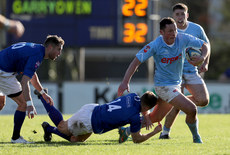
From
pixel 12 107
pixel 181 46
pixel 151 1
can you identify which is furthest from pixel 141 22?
pixel 181 46

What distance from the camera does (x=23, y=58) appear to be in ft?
25.0

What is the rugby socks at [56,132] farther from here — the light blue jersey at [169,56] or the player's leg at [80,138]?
the light blue jersey at [169,56]

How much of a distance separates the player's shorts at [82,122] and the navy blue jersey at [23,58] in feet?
2.97

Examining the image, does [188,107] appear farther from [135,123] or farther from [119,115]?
[119,115]

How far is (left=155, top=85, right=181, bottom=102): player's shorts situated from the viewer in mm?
7659

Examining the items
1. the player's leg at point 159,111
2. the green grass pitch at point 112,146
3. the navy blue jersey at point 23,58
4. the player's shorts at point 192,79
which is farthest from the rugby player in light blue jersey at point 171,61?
the navy blue jersey at point 23,58

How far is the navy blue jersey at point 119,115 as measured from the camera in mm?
7355

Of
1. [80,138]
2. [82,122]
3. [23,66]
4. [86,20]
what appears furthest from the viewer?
[86,20]

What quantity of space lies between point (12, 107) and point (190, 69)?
29.2 ft

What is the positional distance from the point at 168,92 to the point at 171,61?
0.46m

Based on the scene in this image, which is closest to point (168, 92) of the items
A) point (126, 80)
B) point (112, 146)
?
point (126, 80)

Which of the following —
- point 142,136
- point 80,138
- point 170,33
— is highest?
point 170,33

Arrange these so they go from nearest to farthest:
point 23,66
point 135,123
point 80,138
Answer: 1. point 135,123
2. point 23,66
3. point 80,138

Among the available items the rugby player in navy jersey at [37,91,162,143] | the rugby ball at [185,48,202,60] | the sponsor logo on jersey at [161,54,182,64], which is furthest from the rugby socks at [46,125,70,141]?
the rugby ball at [185,48,202,60]
